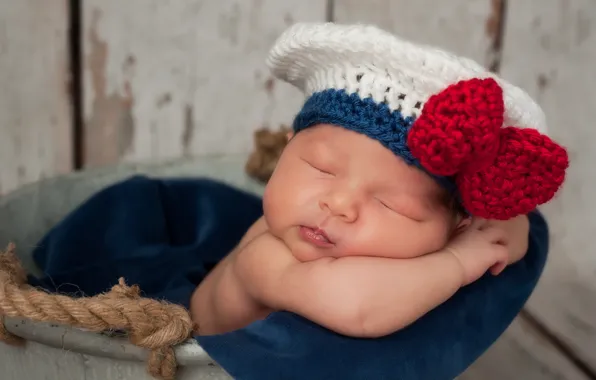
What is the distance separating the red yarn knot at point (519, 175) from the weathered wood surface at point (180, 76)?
25.4 inches

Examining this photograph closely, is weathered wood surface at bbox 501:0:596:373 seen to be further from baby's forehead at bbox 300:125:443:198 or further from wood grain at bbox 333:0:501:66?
baby's forehead at bbox 300:125:443:198

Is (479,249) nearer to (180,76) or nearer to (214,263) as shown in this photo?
(214,263)

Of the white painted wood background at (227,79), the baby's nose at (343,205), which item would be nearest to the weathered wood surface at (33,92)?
the white painted wood background at (227,79)

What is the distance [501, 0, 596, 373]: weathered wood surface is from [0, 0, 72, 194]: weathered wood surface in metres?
0.74

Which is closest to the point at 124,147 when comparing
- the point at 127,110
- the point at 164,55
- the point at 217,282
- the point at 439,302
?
the point at 127,110

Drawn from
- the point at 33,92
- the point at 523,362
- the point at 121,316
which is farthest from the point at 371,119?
the point at 33,92

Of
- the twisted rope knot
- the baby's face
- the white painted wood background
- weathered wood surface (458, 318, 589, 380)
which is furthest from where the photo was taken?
the white painted wood background

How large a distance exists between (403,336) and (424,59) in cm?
23

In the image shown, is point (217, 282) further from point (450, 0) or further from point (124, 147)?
point (450, 0)

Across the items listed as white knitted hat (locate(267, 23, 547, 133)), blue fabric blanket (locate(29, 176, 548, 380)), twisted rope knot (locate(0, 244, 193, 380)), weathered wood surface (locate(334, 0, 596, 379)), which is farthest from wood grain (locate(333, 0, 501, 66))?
twisted rope knot (locate(0, 244, 193, 380))

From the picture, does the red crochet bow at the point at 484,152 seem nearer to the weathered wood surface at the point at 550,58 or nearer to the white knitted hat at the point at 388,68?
the white knitted hat at the point at 388,68

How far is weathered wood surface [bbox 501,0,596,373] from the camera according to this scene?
1.16m

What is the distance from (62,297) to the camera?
0.51 meters

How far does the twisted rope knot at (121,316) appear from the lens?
501mm
